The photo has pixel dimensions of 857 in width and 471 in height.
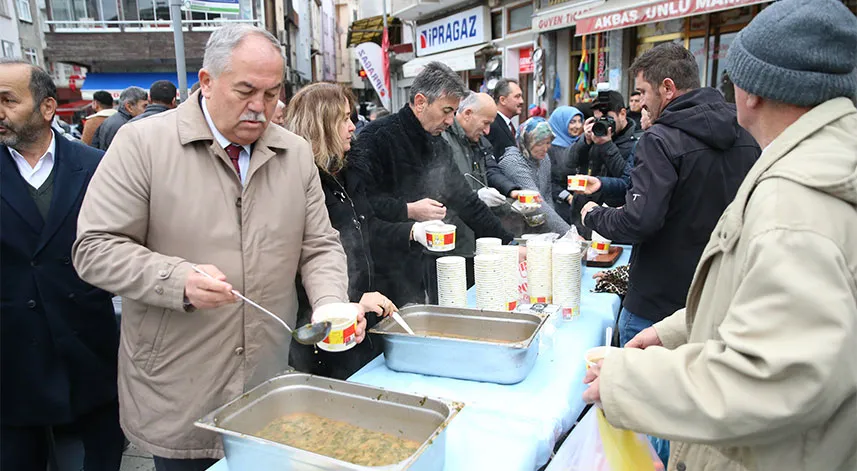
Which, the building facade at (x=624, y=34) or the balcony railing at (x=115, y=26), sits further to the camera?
the balcony railing at (x=115, y=26)

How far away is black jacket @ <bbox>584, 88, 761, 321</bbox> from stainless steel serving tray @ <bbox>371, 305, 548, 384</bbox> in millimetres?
773

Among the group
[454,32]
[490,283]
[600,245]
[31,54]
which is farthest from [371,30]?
[490,283]

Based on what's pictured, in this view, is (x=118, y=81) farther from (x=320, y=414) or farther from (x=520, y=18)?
(x=320, y=414)

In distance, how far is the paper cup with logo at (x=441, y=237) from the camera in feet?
8.29

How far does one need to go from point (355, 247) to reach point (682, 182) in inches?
59.8

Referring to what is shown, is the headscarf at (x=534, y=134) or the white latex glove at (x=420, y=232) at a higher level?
the headscarf at (x=534, y=134)

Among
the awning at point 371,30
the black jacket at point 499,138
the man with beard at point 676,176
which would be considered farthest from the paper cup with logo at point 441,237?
the awning at point 371,30

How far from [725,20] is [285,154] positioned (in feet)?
24.7

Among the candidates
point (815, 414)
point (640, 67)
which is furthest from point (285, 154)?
point (640, 67)

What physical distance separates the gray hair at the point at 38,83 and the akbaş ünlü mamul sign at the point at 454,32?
1282 cm

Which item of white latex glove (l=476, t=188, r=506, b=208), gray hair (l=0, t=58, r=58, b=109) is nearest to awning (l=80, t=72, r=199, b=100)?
white latex glove (l=476, t=188, r=506, b=208)

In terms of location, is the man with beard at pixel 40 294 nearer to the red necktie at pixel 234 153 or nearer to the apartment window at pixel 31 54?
the red necktie at pixel 234 153

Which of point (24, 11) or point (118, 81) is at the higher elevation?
point (24, 11)

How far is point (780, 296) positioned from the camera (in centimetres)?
95
